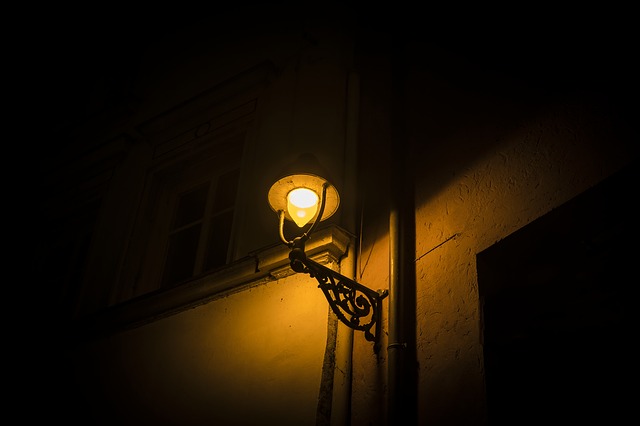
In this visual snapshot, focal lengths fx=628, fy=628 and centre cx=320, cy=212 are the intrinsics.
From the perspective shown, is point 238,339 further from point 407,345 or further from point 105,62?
point 105,62

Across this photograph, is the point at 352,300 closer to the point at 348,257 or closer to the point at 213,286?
the point at 348,257

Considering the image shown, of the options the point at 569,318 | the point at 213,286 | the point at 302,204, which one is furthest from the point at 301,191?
the point at 569,318

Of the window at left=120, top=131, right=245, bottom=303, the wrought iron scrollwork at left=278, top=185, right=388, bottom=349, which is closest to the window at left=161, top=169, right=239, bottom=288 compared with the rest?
the window at left=120, top=131, right=245, bottom=303

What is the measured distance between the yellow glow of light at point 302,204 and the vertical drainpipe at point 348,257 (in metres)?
0.70

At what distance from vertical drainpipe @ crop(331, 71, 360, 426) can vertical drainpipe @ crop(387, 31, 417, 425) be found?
405mm

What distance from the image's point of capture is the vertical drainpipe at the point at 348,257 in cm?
402

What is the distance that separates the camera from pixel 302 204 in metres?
4.16

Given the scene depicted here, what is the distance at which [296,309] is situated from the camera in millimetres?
4641

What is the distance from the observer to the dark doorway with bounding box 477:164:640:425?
3.04 meters

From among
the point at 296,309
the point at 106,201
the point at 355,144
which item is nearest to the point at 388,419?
the point at 296,309

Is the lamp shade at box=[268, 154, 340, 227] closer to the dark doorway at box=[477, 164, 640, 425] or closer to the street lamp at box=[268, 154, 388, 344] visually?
the street lamp at box=[268, 154, 388, 344]

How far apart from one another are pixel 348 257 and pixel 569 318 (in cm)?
185

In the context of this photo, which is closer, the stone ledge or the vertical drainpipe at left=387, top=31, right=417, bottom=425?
the vertical drainpipe at left=387, top=31, right=417, bottom=425

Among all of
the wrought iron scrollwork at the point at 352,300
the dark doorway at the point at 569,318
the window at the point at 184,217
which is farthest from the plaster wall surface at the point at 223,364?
the dark doorway at the point at 569,318
